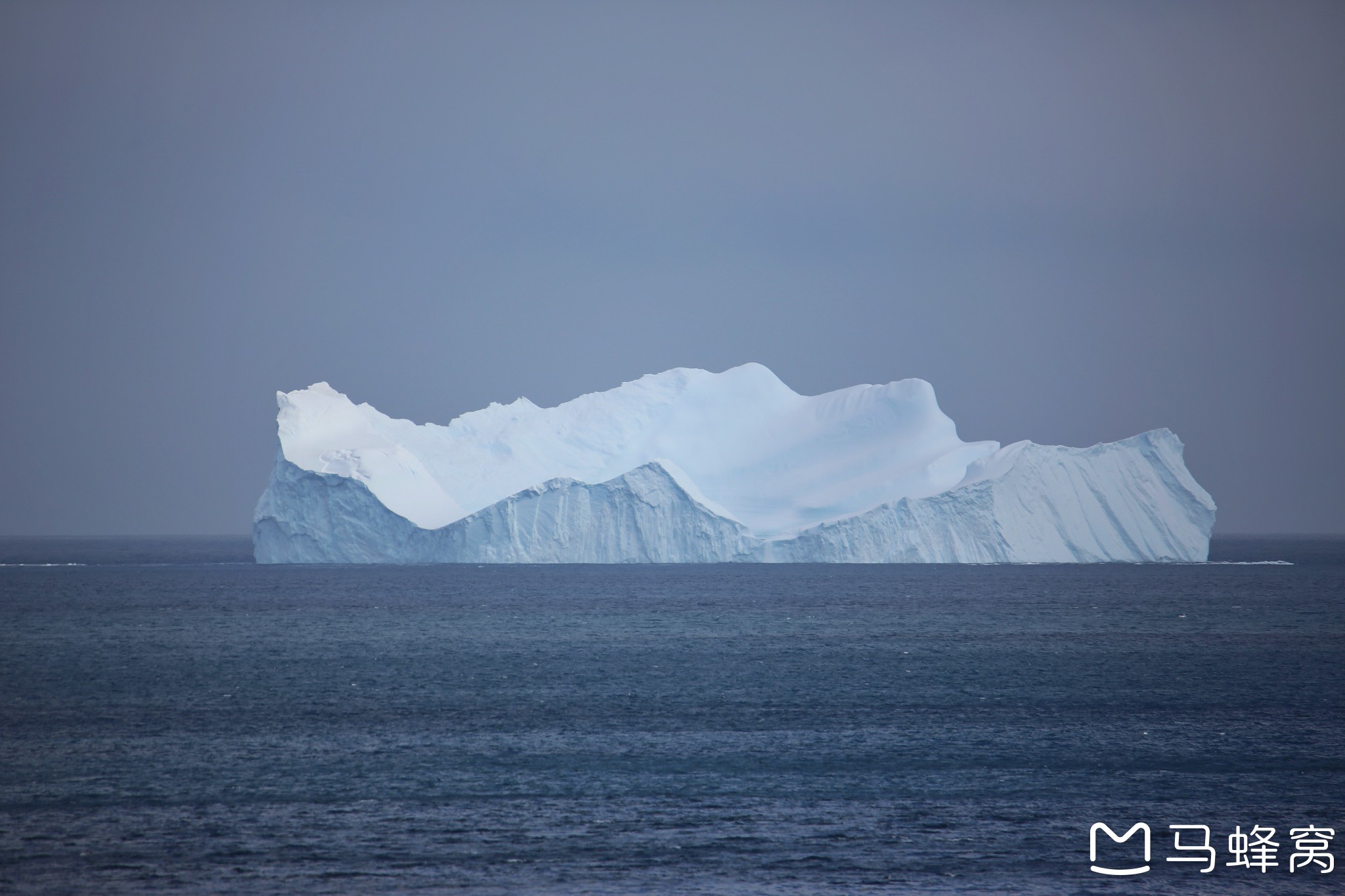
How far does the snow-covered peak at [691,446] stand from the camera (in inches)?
2037

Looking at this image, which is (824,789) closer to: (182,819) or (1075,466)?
(182,819)

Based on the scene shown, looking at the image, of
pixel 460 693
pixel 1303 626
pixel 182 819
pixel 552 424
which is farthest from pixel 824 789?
pixel 552 424

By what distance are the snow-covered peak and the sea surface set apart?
49.0 ft

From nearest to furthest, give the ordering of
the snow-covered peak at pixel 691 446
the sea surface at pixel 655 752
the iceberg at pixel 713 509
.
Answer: the sea surface at pixel 655 752, the iceberg at pixel 713 509, the snow-covered peak at pixel 691 446

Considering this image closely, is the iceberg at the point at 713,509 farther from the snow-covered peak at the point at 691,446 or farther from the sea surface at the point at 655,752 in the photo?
the sea surface at the point at 655,752

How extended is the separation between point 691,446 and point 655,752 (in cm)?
4757

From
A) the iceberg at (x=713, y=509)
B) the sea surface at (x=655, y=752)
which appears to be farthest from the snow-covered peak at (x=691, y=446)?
the sea surface at (x=655, y=752)

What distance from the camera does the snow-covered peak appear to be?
51.8 meters

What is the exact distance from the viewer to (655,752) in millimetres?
16812

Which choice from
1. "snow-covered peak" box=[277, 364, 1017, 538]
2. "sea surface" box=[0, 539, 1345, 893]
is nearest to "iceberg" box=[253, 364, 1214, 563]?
"snow-covered peak" box=[277, 364, 1017, 538]

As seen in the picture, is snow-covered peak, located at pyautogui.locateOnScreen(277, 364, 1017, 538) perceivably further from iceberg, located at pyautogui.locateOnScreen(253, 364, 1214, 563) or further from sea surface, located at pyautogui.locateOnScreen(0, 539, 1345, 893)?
sea surface, located at pyautogui.locateOnScreen(0, 539, 1345, 893)

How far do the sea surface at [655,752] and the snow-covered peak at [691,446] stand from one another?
14.9m

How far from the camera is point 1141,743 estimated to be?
57.6 feet

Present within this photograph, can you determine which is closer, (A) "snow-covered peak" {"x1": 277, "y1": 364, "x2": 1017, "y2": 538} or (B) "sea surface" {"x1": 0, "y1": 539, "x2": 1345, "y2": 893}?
(B) "sea surface" {"x1": 0, "y1": 539, "x2": 1345, "y2": 893}
